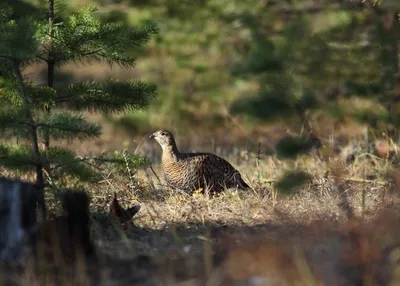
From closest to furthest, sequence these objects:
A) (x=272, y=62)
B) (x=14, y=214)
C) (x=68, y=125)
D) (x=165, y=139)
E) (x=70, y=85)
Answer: (x=14, y=214) → (x=272, y=62) → (x=68, y=125) → (x=70, y=85) → (x=165, y=139)

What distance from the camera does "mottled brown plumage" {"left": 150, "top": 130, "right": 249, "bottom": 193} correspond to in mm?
7137

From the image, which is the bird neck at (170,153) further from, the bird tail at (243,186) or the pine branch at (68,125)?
the pine branch at (68,125)

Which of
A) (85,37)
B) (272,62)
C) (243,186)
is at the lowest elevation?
(243,186)

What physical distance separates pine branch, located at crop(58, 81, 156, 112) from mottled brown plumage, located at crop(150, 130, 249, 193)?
49.2 inches

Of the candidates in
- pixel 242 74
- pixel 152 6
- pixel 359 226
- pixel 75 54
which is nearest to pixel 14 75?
pixel 75 54

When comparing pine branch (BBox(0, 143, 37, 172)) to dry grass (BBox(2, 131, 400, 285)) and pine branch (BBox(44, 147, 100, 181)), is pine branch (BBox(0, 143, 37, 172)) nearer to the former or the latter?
pine branch (BBox(44, 147, 100, 181))

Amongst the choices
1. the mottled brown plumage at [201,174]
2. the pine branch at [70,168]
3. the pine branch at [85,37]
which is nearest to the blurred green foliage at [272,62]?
the mottled brown plumage at [201,174]

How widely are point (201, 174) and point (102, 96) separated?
5.27 feet

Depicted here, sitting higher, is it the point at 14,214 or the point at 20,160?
the point at 20,160

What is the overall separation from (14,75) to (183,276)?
2.58m

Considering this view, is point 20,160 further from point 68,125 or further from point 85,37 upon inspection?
point 85,37

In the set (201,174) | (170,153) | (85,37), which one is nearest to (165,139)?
(170,153)

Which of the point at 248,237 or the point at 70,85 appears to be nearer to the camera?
the point at 248,237

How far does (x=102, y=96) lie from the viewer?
6.00m
